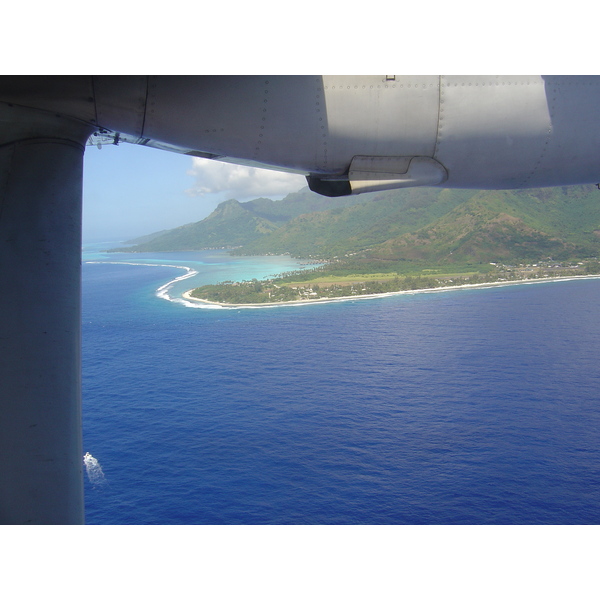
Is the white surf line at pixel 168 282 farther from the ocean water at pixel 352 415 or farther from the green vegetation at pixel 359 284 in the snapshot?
the ocean water at pixel 352 415

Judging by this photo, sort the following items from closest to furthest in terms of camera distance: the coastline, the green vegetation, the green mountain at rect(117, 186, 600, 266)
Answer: the coastline < the green vegetation < the green mountain at rect(117, 186, 600, 266)

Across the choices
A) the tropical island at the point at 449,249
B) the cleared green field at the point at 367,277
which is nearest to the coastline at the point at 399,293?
the tropical island at the point at 449,249

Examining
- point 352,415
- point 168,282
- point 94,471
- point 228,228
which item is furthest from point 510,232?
point 228,228

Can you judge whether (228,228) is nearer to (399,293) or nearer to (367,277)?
(367,277)

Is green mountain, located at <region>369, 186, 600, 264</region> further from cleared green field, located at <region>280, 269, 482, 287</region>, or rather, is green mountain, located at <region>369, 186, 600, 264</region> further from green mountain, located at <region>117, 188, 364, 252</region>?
green mountain, located at <region>117, 188, 364, 252</region>

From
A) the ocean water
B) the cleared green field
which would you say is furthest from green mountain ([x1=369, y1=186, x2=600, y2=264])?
the ocean water

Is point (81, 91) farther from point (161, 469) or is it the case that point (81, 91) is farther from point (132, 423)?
point (132, 423)
